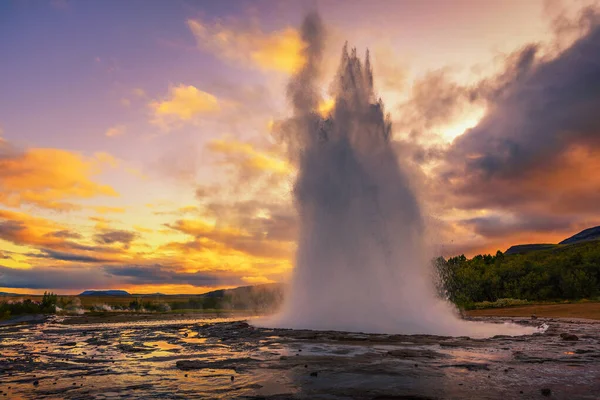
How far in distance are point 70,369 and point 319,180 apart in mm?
23642

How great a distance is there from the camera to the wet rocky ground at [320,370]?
1274 cm

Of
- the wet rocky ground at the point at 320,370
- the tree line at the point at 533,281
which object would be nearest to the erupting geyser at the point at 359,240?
the wet rocky ground at the point at 320,370

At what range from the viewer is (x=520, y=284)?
9106cm

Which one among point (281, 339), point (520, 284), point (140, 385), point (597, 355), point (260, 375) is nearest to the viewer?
point (140, 385)

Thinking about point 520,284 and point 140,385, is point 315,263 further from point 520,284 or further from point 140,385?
point 520,284

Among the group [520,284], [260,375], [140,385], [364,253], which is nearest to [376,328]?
[364,253]

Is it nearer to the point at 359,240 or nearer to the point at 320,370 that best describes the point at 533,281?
the point at 359,240

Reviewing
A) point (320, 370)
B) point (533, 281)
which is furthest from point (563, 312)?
point (320, 370)

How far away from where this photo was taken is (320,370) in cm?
1631

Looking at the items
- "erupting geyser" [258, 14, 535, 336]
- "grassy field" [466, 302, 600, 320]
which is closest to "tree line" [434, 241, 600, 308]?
"grassy field" [466, 302, 600, 320]

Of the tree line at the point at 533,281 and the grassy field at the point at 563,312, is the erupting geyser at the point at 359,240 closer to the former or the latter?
the grassy field at the point at 563,312

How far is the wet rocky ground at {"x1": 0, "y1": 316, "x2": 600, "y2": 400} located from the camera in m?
12.7

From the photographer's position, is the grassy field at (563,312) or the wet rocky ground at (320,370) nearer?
the wet rocky ground at (320,370)

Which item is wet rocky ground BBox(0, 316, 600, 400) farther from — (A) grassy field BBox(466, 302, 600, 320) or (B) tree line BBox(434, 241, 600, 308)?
(B) tree line BBox(434, 241, 600, 308)
